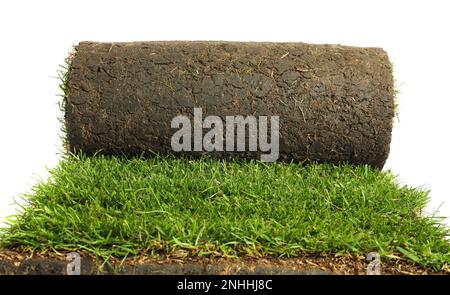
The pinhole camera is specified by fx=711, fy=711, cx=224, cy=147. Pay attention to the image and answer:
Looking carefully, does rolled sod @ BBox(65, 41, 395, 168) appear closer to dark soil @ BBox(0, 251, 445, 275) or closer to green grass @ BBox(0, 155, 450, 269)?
green grass @ BBox(0, 155, 450, 269)

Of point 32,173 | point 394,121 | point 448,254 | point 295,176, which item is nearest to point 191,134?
point 295,176

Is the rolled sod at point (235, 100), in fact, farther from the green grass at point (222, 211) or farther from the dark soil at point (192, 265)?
the dark soil at point (192, 265)

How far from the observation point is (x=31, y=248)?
4.24 m

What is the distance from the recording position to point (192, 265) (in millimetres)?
4074

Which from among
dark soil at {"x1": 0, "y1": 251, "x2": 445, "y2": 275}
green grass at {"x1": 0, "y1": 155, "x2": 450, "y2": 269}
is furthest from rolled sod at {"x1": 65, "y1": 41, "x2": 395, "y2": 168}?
dark soil at {"x1": 0, "y1": 251, "x2": 445, "y2": 275}

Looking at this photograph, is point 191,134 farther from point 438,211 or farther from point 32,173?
point 438,211

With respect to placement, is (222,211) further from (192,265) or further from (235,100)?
(235,100)

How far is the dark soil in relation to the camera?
406 cm

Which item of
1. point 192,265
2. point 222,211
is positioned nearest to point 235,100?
point 222,211

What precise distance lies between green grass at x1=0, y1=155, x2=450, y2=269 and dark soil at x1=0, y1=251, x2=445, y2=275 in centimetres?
7

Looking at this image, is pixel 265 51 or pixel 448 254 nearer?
pixel 448 254

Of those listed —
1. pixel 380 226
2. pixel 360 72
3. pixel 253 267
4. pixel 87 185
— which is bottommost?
pixel 253 267

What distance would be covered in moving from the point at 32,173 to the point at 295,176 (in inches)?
80.4

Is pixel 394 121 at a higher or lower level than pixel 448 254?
higher
